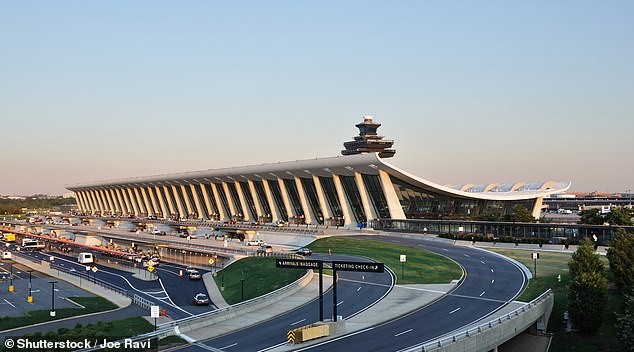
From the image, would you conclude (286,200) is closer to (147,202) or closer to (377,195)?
(377,195)

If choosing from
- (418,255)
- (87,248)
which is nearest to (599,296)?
(418,255)

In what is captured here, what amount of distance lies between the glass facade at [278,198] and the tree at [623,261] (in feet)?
271

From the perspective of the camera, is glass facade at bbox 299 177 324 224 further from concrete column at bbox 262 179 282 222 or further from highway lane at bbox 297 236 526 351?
highway lane at bbox 297 236 526 351

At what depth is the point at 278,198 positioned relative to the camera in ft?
402

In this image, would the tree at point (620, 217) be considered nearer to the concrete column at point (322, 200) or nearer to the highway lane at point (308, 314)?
the highway lane at point (308, 314)

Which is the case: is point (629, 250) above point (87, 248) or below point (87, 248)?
above

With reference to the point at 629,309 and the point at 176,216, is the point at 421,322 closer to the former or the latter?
the point at 629,309

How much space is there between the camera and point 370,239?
79.5 meters

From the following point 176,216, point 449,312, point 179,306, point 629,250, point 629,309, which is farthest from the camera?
point 176,216

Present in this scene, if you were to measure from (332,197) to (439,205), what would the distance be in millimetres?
19283

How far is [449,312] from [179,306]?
930 inches

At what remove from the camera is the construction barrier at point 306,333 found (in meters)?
29.7

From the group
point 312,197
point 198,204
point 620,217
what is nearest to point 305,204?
point 312,197

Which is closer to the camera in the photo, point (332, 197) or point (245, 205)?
point (332, 197)
